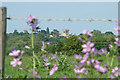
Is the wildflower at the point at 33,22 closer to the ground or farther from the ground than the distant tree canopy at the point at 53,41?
farther from the ground

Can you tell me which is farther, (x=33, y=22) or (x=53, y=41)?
(x=53, y=41)

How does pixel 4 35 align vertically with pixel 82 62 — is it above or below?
above

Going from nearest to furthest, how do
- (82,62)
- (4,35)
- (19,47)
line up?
1. (82,62)
2. (4,35)
3. (19,47)

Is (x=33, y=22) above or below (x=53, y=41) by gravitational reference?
above

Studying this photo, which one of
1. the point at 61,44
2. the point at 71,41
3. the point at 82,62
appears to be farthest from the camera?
the point at 71,41

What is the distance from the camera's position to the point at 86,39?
2555 millimetres

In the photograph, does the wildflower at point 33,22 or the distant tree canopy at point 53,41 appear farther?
the distant tree canopy at point 53,41

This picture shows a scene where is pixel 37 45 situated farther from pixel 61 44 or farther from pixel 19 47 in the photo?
pixel 61 44

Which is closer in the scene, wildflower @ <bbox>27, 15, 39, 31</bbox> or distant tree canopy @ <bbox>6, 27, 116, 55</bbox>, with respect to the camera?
wildflower @ <bbox>27, 15, 39, 31</bbox>

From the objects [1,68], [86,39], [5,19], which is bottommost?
[1,68]

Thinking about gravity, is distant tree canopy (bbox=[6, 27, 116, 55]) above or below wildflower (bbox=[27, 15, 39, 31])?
below

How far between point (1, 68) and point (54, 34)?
3.37 metres

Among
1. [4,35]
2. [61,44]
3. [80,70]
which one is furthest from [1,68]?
[61,44]

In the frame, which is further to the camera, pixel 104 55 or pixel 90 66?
pixel 104 55
